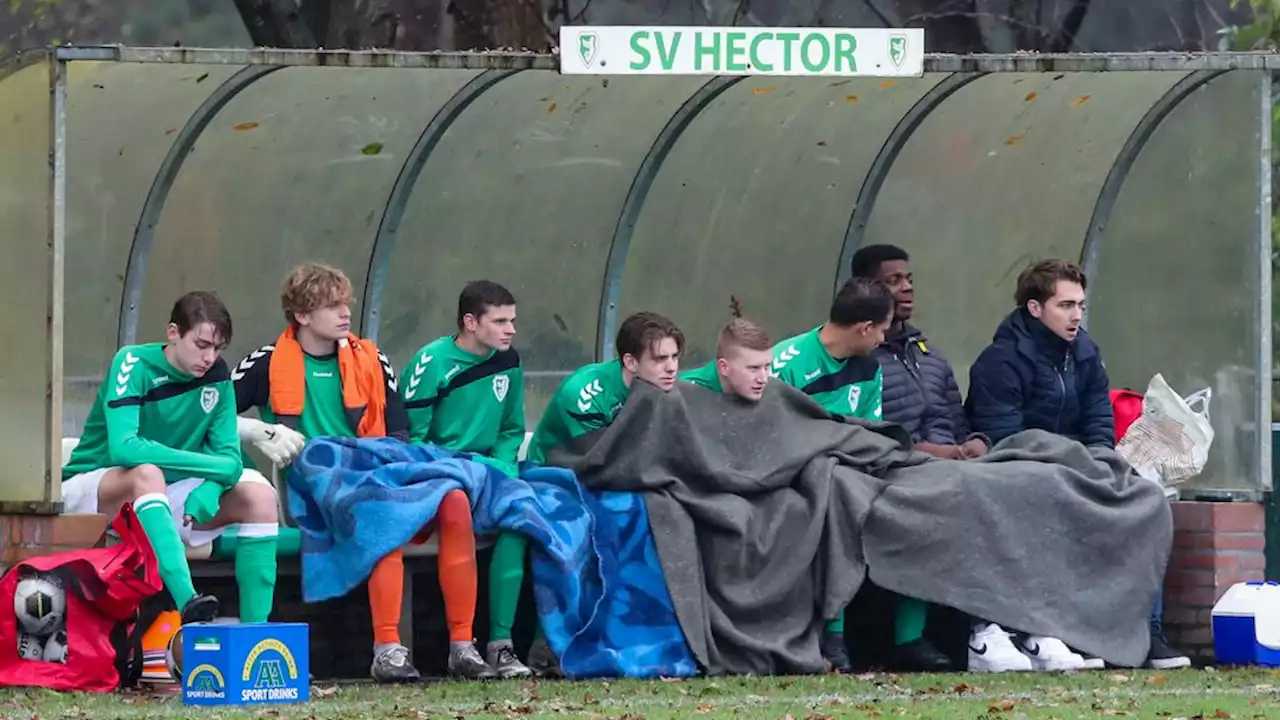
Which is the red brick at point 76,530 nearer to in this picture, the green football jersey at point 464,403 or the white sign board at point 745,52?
the green football jersey at point 464,403

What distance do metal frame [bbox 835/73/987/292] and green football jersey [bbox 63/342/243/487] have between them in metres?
3.56

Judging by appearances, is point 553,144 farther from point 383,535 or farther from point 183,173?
point 383,535

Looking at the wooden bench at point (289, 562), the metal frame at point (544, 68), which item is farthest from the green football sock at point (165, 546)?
the metal frame at point (544, 68)

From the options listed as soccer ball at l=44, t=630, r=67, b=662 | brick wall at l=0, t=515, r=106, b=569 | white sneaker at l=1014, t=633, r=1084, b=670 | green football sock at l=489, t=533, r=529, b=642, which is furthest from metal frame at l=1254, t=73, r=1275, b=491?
soccer ball at l=44, t=630, r=67, b=662

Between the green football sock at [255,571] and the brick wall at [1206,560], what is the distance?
3.56 meters

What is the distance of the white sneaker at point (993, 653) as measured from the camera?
10.5 meters

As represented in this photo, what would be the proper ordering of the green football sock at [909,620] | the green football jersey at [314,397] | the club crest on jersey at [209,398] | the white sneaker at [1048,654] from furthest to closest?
the green football sock at [909,620]
the green football jersey at [314,397]
the white sneaker at [1048,654]
the club crest on jersey at [209,398]

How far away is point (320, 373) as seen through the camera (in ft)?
34.8

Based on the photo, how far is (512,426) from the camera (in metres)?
10.9

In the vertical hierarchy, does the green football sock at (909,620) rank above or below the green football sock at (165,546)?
below

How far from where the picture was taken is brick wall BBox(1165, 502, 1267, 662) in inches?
436

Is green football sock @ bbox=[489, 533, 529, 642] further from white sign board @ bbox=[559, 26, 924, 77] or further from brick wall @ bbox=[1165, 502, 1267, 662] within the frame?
brick wall @ bbox=[1165, 502, 1267, 662]

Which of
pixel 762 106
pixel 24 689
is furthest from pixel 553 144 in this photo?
pixel 24 689

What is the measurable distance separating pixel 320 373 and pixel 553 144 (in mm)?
2075
